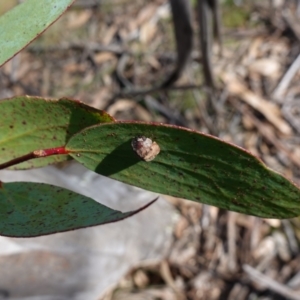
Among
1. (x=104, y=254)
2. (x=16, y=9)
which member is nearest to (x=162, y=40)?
(x=104, y=254)

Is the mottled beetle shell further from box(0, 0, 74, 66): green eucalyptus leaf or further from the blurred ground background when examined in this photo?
the blurred ground background

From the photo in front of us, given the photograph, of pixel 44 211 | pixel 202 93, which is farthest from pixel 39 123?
pixel 202 93

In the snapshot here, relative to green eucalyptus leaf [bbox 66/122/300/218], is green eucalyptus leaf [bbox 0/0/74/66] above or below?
above

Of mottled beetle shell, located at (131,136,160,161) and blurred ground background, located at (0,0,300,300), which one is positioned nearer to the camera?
mottled beetle shell, located at (131,136,160,161)

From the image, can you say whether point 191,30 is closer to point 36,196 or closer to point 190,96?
point 190,96

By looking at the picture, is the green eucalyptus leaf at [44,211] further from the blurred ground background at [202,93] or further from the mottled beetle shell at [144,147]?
the blurred ground background at [202,93]

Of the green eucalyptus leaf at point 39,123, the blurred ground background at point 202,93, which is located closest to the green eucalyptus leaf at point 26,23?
the green eucalyptus leaf at point 39,123

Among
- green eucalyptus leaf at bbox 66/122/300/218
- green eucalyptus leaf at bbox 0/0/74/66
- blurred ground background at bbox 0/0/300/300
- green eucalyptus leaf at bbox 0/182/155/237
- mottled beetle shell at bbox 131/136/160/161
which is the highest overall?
green eucalyptus leaf at bbox 0/0/74/66

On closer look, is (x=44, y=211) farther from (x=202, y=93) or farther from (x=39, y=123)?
(x=202, y=93)

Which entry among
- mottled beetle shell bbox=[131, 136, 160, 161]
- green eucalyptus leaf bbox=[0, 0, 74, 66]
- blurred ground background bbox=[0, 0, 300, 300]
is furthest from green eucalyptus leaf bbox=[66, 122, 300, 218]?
blurred ground background bbox=[0, 0, 300, 300]
